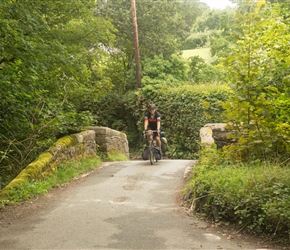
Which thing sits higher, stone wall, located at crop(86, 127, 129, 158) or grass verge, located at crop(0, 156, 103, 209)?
stone wall, located at crop(86, 127, 129, 158)

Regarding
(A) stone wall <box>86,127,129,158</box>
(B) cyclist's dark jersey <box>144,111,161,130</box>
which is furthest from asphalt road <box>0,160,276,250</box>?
(A) stone wall <box>86,127,129,158</box>

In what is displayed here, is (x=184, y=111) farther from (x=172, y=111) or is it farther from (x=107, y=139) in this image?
(x=107, y=139)

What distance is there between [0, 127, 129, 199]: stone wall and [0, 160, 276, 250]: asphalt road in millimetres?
822

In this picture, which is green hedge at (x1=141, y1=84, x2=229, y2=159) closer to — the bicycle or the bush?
the bicycle

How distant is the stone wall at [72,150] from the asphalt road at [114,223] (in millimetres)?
822

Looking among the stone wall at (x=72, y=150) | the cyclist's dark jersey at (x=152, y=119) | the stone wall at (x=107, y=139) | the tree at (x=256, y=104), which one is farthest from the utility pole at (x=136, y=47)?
the tree at (x=256, y=104)

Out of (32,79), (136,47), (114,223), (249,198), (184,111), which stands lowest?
(114,223)

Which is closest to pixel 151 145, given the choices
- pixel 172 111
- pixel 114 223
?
pixel 114 223

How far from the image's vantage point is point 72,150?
11.7 m

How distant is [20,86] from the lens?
941 centimetres

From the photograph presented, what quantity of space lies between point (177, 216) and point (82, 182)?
406cm

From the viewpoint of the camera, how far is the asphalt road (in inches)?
210

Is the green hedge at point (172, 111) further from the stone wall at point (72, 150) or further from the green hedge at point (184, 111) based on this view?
the stone wall at point (72, 150)

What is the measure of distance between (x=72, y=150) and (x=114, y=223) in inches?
223
